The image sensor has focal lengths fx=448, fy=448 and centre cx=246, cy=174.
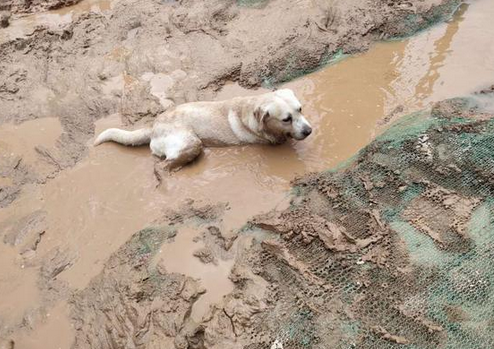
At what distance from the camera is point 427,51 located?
6246 millimetres

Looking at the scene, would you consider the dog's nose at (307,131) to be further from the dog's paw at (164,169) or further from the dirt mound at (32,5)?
the dirt mound at (32,5)

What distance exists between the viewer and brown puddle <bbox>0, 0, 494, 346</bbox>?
4.39m

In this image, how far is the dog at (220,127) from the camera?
16.8ft

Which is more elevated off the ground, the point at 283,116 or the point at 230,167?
the point at 283,116

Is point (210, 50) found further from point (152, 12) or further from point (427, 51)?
point (427, 51)

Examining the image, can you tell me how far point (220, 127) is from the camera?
5488 mm

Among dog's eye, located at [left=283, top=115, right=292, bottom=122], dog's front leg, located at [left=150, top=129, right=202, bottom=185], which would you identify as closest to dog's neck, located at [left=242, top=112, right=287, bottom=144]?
dog's eye, located at [left=283, top=115, right=292, bottom=122]

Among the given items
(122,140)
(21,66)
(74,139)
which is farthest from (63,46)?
(122,140)

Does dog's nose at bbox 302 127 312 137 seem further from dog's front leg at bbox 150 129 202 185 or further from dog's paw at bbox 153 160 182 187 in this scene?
dog's paw at bbox 153 160 182 187

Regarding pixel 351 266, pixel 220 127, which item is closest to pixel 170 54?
pixel 220 127

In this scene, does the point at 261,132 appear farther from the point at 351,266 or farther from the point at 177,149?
the point at 351,266

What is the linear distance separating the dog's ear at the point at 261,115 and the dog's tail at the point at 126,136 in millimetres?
1365

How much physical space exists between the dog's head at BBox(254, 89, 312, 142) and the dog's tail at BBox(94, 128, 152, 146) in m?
1.45

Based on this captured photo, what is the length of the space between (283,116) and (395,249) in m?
2.09
